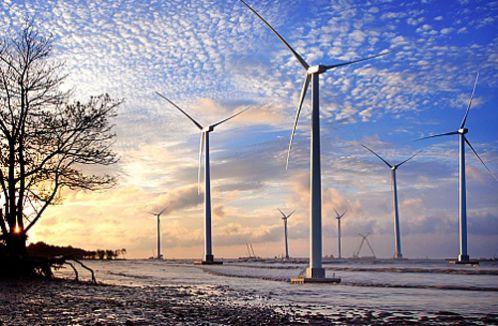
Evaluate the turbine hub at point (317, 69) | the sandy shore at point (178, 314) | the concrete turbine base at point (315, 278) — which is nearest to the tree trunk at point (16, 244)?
the sandy shore at point (178, 314)

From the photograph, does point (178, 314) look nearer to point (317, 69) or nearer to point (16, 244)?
point (16, 244)

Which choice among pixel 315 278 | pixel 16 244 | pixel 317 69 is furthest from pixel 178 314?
pixel 317 69

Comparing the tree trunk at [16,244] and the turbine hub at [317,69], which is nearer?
the tree trunk at [16,244]

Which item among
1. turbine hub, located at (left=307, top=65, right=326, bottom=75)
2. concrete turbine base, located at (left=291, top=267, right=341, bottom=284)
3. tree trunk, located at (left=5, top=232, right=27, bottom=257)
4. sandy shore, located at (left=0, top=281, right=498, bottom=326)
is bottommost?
concrete turbine base, located at (left=291, top=267, right=341, bottom=284)

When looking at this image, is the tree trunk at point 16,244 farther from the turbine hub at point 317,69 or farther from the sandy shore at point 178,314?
the turbine hub at point 317,69

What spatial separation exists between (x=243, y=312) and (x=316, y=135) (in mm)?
21855

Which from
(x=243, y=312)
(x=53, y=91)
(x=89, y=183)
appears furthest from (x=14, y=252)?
(x=243, y=312)

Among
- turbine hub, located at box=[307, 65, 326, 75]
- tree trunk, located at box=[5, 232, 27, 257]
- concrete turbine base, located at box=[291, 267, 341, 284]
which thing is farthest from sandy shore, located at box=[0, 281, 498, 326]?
turbine hub, located at box=[307, 65, 326, 75]

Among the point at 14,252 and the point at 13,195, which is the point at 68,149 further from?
the point at 14,252

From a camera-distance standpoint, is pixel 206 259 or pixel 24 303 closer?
A: pixel 24 303

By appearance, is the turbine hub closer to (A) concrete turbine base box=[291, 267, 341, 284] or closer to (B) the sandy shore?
(A) concrete turbine base box=[291, 267, 341, 284]

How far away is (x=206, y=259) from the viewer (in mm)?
91312

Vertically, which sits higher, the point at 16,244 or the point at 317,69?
the point at 317,69

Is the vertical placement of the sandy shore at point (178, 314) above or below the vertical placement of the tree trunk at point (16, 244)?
below
